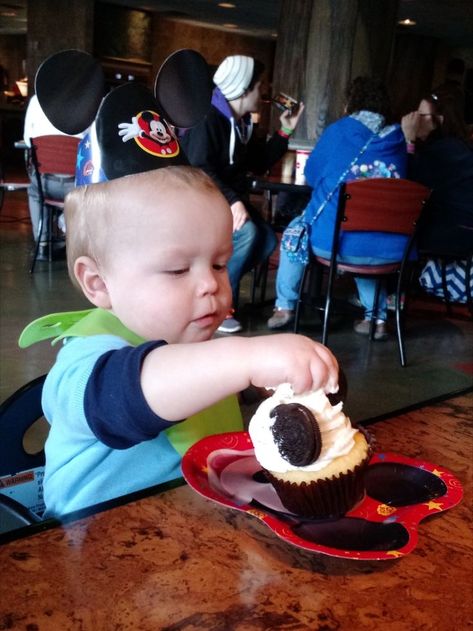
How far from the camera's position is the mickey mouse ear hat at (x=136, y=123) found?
937 mm

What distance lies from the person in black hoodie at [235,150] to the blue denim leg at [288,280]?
0.13 metres

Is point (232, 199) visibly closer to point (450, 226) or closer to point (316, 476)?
point (450, 226)

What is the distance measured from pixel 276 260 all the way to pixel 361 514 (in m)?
5.66

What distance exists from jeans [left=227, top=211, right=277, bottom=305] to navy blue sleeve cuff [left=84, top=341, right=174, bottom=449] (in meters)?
3.26

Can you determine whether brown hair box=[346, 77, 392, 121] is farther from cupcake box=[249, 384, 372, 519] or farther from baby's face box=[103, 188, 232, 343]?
cupcake box=[249, 384, 372, 519]

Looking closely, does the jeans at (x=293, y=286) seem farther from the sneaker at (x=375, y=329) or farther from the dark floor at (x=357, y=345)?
the dark floor at (x=357, y=345)

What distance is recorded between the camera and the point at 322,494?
707 mm

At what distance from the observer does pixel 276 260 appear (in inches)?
250

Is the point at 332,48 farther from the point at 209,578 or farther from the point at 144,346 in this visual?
the point at 209,578

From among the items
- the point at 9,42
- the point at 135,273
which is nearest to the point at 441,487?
the point at 135,273

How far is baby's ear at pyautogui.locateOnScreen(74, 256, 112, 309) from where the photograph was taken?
3.20 feet

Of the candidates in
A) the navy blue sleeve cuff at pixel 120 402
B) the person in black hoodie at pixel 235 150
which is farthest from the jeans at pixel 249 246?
the navy blue sleeve cuff at pixel 120 402

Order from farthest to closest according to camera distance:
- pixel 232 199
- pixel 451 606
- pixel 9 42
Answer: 1. pixel 9 42
2. pixel 232 199
3. pixel 451 606

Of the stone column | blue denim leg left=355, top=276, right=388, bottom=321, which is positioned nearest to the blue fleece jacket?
blue denim leg left=355, top=276, right=388, bottom=321
